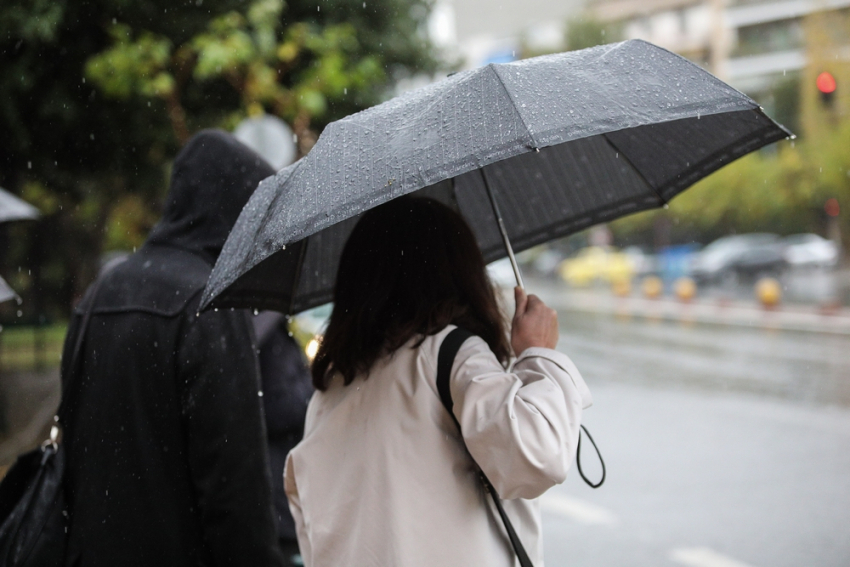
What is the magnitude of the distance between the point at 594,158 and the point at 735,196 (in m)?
43.2

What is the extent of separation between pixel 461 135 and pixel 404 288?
14.4 inches

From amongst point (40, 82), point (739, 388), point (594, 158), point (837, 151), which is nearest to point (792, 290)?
point (837, 151)

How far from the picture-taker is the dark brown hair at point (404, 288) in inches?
72.6

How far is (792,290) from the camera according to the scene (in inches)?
1177

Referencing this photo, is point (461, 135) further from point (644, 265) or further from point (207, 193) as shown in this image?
point (644, 265)

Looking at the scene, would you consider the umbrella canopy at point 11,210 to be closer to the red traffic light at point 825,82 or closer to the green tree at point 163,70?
the green tree at point 163,70

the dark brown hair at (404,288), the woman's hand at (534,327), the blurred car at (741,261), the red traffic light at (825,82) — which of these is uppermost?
the dark brown hair at (404,288)

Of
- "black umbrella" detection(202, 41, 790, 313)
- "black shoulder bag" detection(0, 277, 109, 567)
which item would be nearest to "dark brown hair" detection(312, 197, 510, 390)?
"black umbrella" detection(202, 41, 790, 313)

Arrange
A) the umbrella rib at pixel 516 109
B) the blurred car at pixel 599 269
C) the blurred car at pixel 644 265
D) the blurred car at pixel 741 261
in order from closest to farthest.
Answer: the umbrella rib at pixel 516 109, the blurred car at pixel 741 261, the blurred car at pixel 599 269, the blurred car at pixel 644 265

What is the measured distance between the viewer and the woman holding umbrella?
1.67 m

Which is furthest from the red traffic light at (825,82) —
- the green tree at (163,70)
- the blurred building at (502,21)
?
the blurred building at (502,21)

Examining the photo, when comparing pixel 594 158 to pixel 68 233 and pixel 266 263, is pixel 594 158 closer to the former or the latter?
pixel 266 263

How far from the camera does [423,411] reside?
5.75ft

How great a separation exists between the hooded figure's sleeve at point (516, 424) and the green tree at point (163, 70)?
20.1 ft
